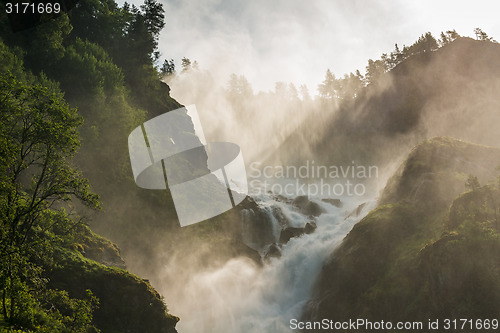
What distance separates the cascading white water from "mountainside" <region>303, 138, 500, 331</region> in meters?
2.42

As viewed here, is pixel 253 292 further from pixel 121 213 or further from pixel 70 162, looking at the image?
pixel 70 162

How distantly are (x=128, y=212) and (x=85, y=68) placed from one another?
15973 mm

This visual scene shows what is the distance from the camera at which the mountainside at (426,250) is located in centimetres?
1758

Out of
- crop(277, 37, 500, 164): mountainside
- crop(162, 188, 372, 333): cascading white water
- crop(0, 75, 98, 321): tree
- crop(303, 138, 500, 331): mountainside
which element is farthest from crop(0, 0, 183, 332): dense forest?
crop(277, 37, 500, 164): mountainside

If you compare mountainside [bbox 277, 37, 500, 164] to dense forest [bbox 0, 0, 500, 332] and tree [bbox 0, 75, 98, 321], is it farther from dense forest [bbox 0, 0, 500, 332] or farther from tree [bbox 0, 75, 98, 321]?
tree [bbox 0, 75, 98, 321]

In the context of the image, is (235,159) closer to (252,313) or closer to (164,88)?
(164,88)

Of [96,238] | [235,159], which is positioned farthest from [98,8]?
[235,159]

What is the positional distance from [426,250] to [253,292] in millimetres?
16753

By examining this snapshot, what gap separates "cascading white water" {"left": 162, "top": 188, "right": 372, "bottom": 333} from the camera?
27078mm

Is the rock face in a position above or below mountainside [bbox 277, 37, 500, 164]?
below

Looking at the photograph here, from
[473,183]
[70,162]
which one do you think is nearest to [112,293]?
[70,162]

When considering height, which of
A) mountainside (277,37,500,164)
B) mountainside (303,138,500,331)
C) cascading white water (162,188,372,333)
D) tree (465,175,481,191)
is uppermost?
mountainside (277,37,500,164)

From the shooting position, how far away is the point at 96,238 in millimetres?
20672

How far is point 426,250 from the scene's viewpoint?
804 inches
